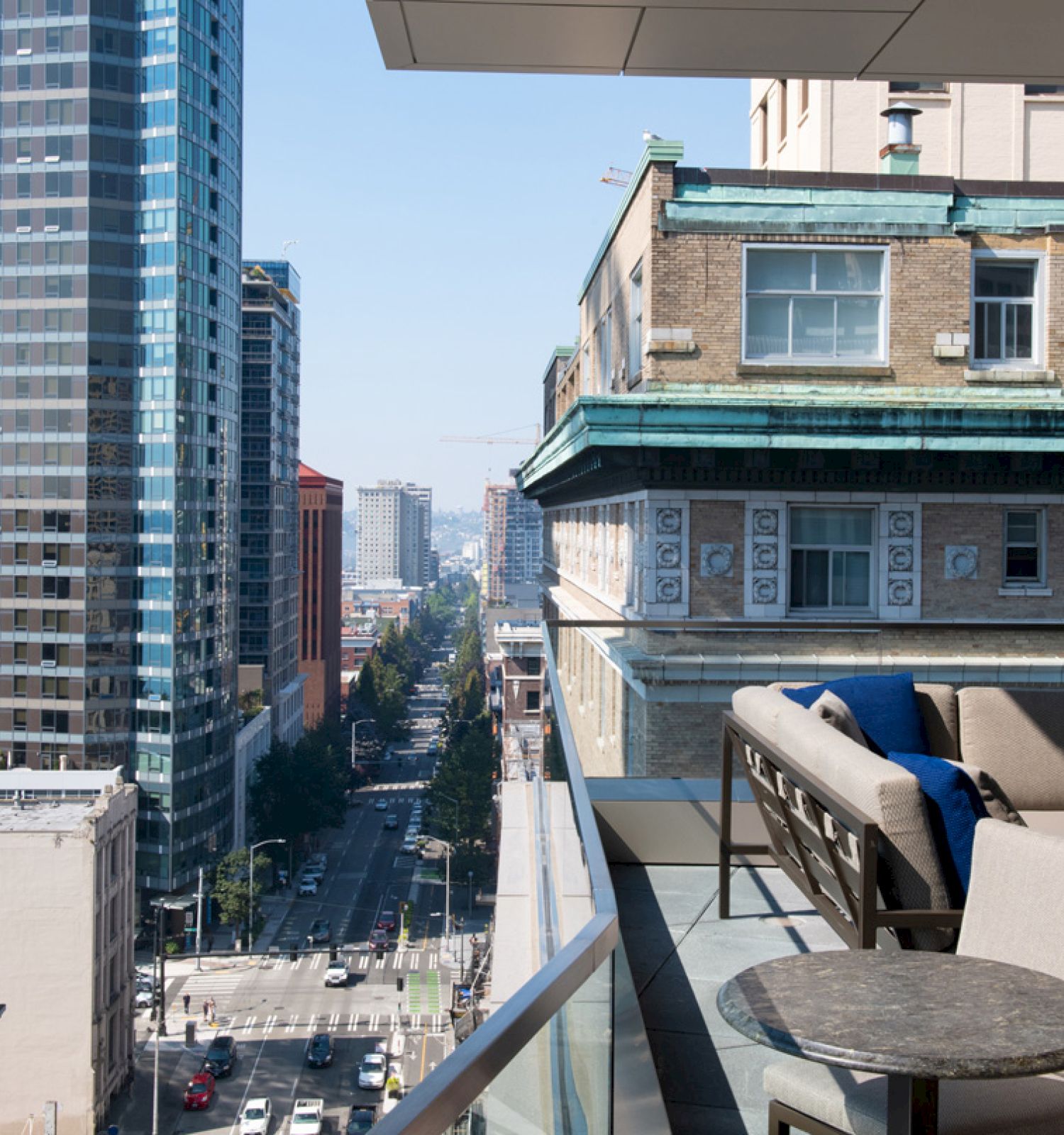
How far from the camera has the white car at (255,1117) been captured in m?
47.8

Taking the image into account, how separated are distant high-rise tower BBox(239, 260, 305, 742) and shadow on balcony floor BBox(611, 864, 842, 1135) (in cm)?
8647

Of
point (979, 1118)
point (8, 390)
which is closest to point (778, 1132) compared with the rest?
point (979, 1118)

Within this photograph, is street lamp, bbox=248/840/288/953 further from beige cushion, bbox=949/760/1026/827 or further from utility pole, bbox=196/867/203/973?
beige cushion, bbox=949/760/1026/827

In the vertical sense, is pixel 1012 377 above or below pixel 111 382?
below

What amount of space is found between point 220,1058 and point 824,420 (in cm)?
4322

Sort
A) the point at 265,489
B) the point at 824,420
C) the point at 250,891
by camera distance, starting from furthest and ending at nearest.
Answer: the point at 265,489, the point at 250,891, the point at 824,420

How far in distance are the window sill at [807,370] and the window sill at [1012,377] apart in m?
1.72

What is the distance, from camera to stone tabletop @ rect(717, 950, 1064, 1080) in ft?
6.40

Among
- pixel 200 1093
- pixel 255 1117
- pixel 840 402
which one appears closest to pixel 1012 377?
pixel 840 402

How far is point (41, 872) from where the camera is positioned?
51.2 metres

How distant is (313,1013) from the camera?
192 feet

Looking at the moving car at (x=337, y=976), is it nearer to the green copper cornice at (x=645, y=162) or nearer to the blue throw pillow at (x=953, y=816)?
the green copper cornice at (x=645, y=162)

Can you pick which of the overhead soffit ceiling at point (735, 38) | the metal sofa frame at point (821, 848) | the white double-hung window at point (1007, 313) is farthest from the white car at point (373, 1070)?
the overhead soffit ceiling at point (735, 38)

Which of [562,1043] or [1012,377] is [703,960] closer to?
[562,1043]
